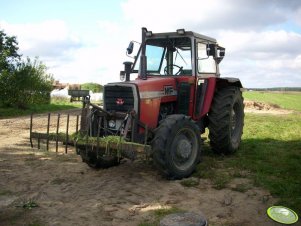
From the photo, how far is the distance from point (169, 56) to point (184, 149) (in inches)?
81.1

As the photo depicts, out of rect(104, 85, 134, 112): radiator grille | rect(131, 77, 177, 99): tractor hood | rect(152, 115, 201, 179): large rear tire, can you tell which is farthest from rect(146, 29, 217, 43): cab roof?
rect(152, 115, 201, 179): large rear tire

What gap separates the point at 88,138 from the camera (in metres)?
5.80

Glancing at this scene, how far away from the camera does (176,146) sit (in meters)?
5.98

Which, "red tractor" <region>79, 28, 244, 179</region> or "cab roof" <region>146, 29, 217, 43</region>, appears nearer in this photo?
"red tractor" <region>79, 28, 244, 179</region>

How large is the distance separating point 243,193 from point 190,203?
3.11ft

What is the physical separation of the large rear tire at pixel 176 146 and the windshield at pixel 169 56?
132 centimetres

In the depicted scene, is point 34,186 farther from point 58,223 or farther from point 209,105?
point 209,105

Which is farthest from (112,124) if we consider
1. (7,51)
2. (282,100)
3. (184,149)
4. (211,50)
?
(282,100)

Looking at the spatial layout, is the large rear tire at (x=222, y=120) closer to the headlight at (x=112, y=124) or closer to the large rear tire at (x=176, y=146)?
the large rear tire at (x=176, y=146)

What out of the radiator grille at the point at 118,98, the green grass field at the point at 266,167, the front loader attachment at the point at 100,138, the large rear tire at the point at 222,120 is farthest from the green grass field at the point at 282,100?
the front loader attachment at the point at 100,138

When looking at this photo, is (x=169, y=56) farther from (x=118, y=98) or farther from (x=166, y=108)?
(x=118, y=98)

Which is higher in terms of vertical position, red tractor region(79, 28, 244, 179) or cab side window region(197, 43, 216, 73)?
cab side window region(197, 43, 216, 73)

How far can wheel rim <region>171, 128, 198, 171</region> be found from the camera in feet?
19.7

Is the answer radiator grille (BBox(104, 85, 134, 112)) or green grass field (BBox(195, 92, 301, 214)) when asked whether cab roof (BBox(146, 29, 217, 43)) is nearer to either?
radiator grille (BBox(104, 85, 134, 112))
